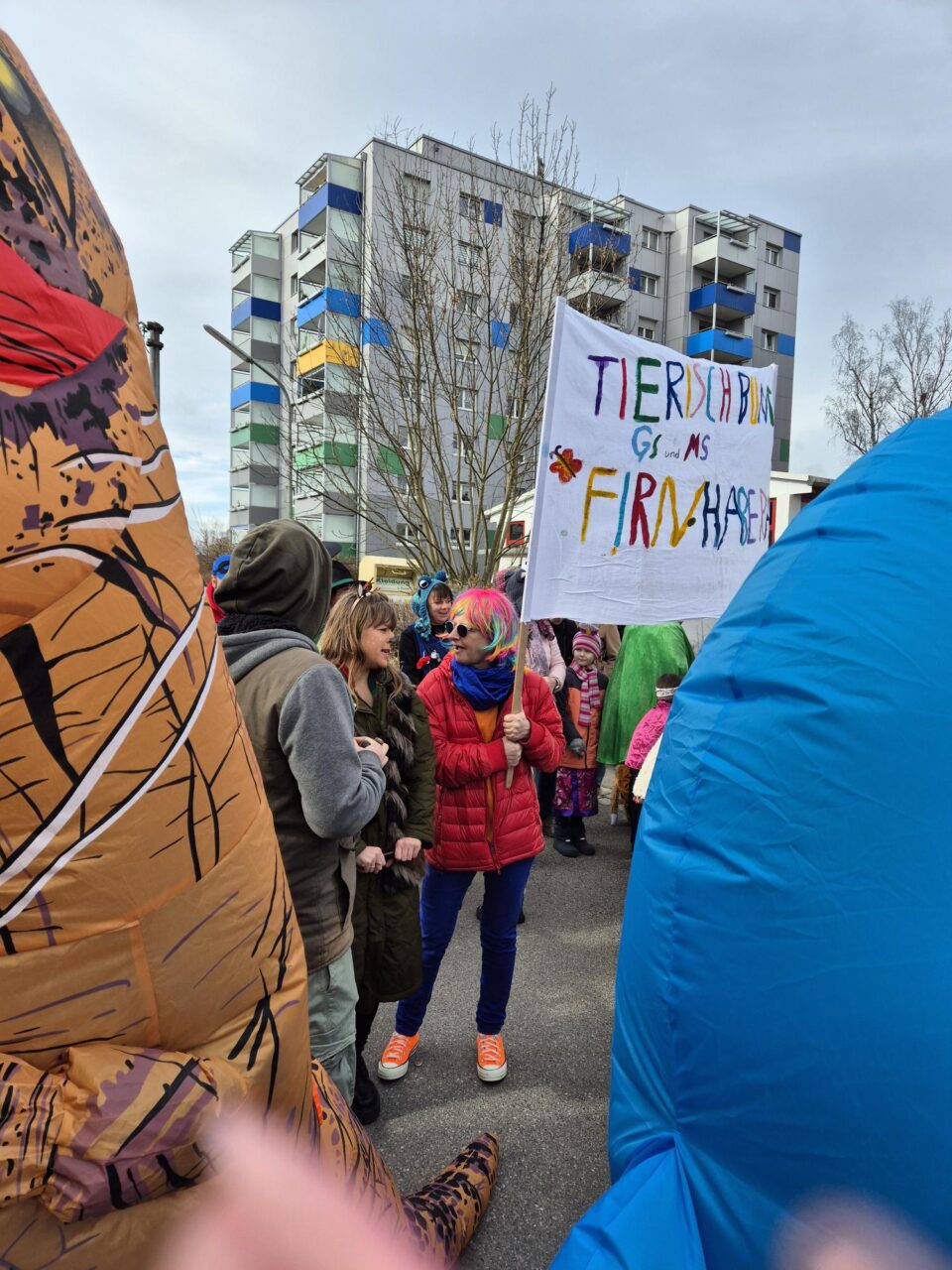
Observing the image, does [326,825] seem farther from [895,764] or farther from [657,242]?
[657,242]

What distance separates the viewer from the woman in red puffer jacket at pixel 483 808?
3.04 meters

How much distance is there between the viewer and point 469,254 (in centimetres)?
1111

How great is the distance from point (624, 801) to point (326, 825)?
4.82 meters

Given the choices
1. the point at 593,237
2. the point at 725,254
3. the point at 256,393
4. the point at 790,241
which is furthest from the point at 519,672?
the point at 790,241

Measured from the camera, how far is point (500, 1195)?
242 centimetres

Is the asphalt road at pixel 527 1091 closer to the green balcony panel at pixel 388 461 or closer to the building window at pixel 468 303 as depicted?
the green balcony panel at pixel 388 461

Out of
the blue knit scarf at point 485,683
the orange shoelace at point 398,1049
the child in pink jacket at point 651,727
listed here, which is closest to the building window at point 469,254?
the child in pink jacket at point 651,727

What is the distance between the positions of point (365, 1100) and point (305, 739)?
165cm

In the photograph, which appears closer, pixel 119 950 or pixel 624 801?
pixel 119 950

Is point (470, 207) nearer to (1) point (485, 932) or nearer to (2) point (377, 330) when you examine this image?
(2) point (377, 330)

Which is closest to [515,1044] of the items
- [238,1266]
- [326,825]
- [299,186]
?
[326,825]

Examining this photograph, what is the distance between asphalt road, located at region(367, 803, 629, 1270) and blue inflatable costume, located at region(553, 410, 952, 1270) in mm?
1162

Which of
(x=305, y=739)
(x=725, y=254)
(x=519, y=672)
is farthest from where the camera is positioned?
(x=725, y=254)

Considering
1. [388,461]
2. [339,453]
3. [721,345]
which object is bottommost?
[388,461]
